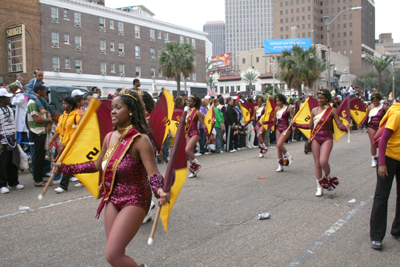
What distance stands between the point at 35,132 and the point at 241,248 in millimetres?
5777

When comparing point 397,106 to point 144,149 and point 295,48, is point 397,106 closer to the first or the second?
point 144,149

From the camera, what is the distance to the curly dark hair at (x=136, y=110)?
→ 3.29 meters

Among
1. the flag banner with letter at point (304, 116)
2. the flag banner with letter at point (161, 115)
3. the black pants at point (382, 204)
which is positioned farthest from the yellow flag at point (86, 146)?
the flag banner with letter at point (304, 116)

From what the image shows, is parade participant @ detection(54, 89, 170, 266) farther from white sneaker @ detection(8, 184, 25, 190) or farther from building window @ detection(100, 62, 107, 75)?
building window @ detection(100, 62, 107, 75)

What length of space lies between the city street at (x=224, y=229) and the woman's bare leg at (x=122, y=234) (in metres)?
1.22

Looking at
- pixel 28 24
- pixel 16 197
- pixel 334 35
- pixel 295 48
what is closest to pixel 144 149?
pixel 16 197

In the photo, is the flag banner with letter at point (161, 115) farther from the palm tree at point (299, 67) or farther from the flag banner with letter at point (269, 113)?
the palm tree at point (299, 67)

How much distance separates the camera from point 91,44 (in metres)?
47.8

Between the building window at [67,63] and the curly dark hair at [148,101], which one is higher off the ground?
the building window at [67,63]

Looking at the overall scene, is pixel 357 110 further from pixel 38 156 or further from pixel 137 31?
pixel 137 31

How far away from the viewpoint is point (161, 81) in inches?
2331

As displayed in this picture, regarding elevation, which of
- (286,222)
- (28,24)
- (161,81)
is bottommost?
(286,222)

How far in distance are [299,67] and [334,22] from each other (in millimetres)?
112890

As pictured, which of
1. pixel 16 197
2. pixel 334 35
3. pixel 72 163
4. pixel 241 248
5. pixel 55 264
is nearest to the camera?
pixel 72 163
